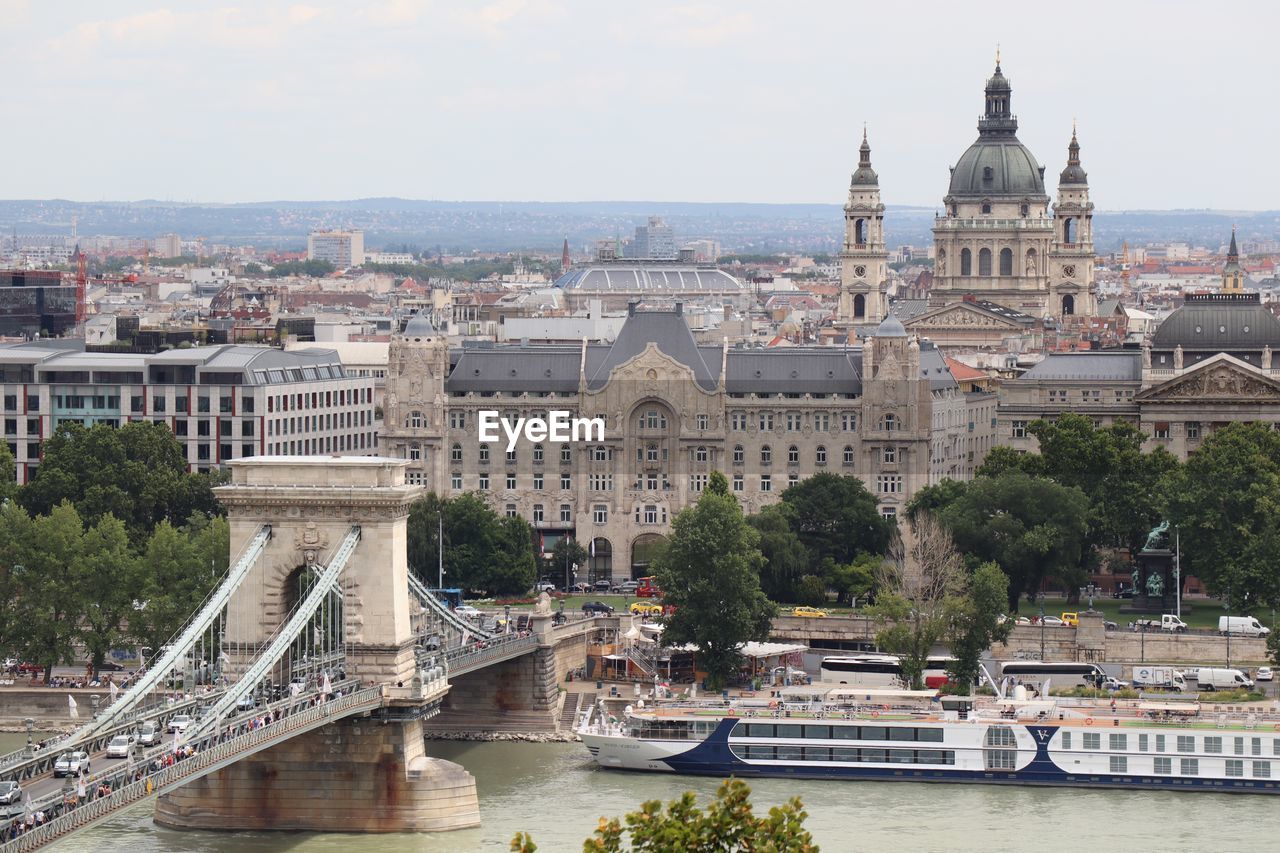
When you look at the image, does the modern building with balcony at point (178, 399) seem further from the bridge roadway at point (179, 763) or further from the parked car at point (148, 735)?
the parked car at point (148, 735)

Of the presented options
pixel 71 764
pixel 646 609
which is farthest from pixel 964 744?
pixel 71 764

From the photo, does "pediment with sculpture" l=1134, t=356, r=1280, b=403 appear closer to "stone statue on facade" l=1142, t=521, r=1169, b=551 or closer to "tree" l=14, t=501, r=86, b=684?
"stone statue on facade" l=1142, t=521, r=1169, b=551

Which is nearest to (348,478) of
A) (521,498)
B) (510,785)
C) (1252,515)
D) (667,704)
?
(510,785)

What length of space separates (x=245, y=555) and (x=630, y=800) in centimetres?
1045

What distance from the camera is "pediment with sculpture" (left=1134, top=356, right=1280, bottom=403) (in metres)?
126

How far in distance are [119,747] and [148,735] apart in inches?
65.3

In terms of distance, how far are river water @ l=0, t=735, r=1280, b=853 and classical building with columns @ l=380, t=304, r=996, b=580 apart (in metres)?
34.6

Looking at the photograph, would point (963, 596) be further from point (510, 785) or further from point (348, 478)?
point (348, 478)

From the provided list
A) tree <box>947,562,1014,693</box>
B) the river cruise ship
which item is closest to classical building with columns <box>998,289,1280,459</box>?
tree <box>947,562,1014,693</box>

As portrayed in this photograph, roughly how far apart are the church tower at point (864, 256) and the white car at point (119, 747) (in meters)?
114

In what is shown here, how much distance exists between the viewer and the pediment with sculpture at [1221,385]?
126 meters

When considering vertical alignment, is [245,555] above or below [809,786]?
above

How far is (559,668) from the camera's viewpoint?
95188 millimetres

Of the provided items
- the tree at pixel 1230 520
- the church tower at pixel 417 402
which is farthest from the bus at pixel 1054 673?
the church tower at pixel 417 402
